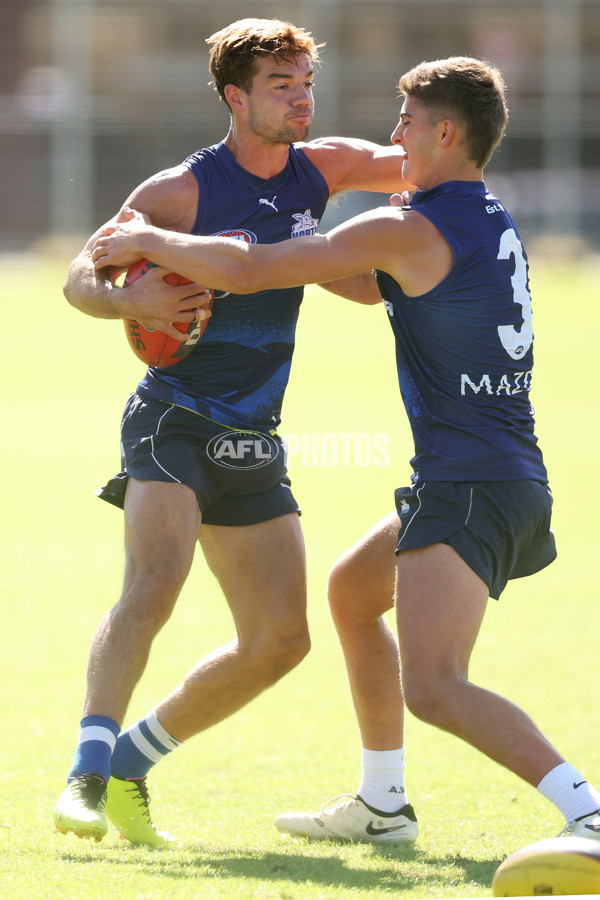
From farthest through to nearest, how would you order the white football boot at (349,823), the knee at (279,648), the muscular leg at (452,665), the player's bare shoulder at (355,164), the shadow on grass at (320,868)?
the player's bare shoulder at (355,164) → the knee at (279,648) → the white football boot at (349,823) → the shadow on grass at (320,868) → the muscular leg at (452,665)

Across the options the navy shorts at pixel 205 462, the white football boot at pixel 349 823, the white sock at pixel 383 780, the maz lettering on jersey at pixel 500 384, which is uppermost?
the maz lettering on jersey at pixel 500 384

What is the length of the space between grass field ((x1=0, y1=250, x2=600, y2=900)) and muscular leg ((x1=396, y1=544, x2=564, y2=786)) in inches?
16.9

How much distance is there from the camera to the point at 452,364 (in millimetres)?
3822

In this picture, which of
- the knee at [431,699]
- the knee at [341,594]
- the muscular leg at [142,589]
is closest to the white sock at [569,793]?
the knee at [431,699]

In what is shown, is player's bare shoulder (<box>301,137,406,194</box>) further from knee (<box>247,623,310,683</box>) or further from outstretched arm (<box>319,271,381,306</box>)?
knee (<box>247,623,310,683</box>)

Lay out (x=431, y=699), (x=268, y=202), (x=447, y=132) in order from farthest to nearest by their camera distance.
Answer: (x=268, y=202) < (x=447, y=132) < (x=431, y=699)

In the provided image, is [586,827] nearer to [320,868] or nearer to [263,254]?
[320,868]

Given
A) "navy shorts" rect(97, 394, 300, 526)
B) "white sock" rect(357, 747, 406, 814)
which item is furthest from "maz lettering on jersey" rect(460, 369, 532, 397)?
"white sock" rect(357, 747, 406, 814)

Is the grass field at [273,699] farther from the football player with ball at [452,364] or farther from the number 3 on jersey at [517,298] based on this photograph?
the number 3 on jersey at [517,298]

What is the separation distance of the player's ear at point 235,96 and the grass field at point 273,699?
2590 millimetres

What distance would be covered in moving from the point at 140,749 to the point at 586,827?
1.65 meters

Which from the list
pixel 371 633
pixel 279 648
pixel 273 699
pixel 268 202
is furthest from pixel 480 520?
pixel 273 699

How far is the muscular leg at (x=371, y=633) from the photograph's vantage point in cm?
419

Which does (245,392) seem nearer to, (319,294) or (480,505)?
(480,505)
